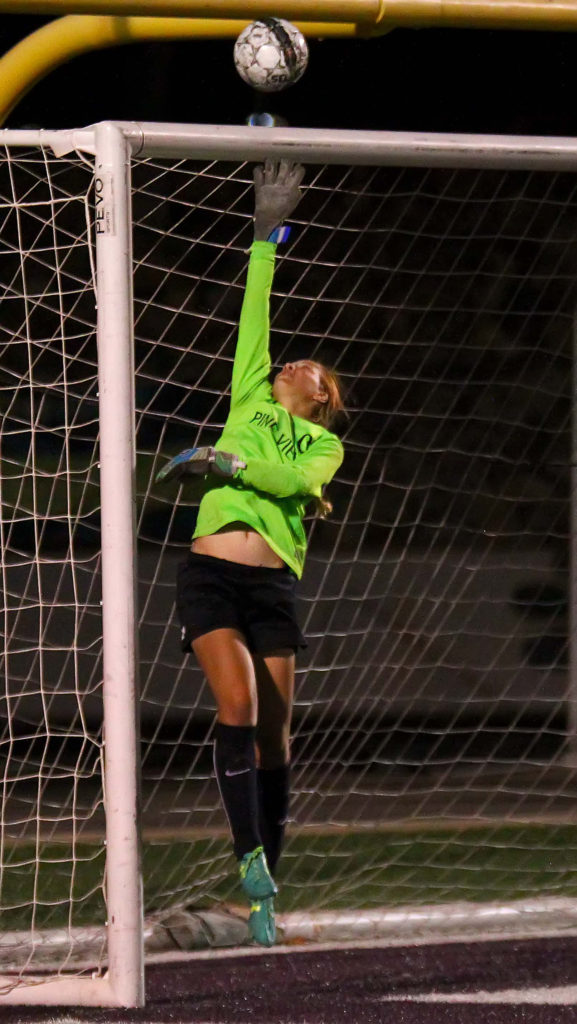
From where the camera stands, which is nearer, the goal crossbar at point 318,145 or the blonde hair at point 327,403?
the goal crossbar at point 318,145

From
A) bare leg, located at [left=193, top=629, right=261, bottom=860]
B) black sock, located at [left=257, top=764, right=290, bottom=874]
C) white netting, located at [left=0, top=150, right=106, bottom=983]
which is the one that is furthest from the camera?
white netting, located at [left=0, top=150, right=106, bottom=983]

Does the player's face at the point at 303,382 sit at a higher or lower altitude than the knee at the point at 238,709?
higher

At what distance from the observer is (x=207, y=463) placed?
10.5ft

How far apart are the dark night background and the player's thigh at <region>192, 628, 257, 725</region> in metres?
4.13

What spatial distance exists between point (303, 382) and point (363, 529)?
9.07ft

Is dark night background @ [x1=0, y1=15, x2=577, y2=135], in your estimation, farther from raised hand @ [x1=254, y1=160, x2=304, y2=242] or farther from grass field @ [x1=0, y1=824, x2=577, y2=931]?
grass field @ [x1=0, y1=824, x2=577, y2=931]

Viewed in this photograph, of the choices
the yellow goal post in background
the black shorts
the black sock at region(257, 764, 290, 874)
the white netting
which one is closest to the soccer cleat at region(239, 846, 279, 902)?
the black sock at region(257, 764, 290, 874)

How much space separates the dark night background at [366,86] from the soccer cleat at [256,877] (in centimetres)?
453

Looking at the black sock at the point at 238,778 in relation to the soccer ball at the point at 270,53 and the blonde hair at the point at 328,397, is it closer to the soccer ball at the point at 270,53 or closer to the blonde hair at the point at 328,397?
the blonde hair at the point at 328,397

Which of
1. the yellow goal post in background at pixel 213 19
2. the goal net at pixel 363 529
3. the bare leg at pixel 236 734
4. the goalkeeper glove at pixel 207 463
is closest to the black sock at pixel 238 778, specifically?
the bare leg at pixel 236 734

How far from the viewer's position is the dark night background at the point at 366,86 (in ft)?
21.5

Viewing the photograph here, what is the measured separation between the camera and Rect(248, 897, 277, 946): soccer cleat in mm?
3062

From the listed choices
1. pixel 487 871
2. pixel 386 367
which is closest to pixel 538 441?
pixel 386 367

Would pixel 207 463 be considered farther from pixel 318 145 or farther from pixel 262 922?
pixel 262 922
